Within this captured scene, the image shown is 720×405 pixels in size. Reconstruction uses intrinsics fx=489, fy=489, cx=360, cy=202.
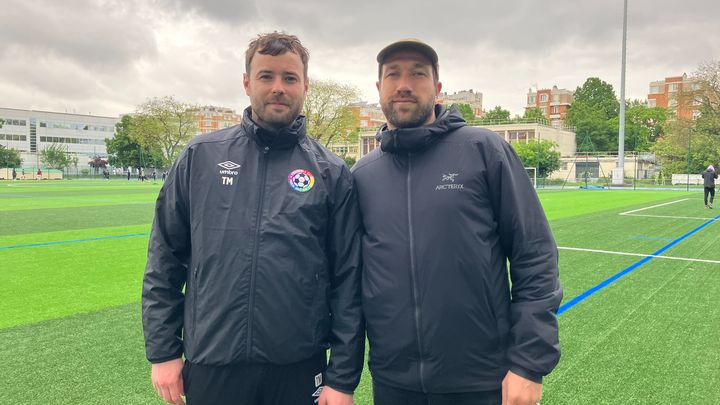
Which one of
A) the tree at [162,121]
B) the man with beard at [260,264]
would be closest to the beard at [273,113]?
the man with beard at [260,264]

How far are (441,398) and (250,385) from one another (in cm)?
77

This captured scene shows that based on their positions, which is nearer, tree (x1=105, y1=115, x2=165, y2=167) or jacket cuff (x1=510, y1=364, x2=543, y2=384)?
jacket cuff (x1=510, y1=364, x2=543, y2=384)

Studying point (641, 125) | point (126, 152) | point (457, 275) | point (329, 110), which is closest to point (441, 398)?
point (457, 275)

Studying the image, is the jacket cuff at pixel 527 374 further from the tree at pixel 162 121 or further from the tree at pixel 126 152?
the tree at pixel 126 152

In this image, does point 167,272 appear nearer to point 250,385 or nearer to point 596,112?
point 250,385

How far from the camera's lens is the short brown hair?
2.12m

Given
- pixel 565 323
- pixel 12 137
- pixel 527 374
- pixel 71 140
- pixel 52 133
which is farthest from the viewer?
pixel 71 140

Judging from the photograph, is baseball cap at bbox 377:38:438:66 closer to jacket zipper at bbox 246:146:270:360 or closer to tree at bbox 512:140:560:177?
jacket zipper at bbox 246:146:270:360

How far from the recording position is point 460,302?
Result: 195cm

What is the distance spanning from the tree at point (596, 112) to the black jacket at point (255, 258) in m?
86.1

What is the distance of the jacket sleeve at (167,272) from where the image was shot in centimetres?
203

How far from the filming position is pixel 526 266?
6.41ft

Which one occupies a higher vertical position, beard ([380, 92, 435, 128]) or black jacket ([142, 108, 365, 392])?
beard ([380, 92, 435, 128])

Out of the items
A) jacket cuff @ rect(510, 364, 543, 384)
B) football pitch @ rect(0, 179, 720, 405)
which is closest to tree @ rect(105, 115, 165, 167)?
football pitch @ rect(0, 179, 720, 405)
